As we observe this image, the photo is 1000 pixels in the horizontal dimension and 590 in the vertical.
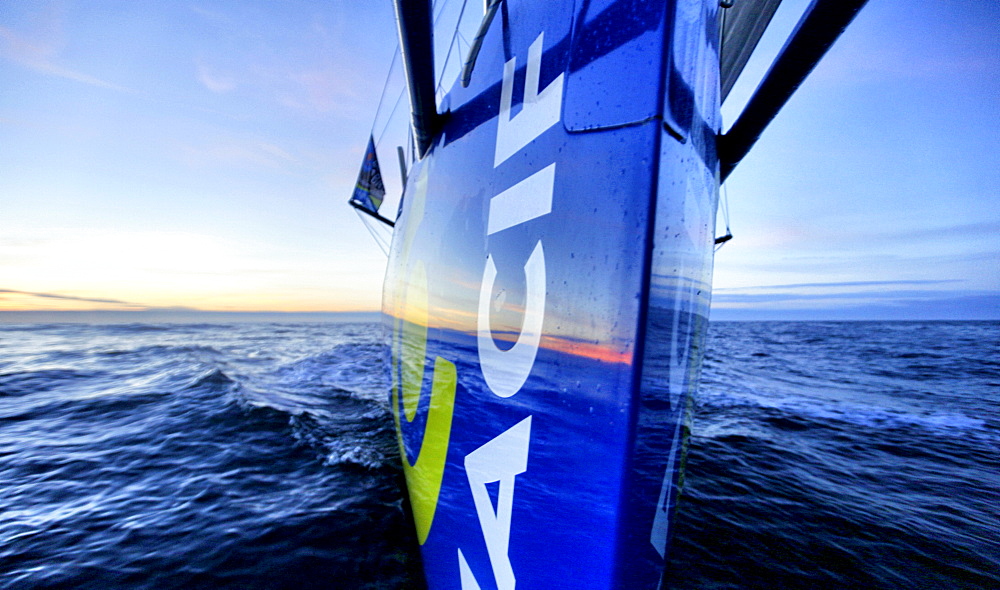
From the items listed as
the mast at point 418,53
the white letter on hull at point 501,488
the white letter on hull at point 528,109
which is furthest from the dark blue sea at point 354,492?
the mast at point 418,53

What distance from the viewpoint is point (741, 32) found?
3539mm

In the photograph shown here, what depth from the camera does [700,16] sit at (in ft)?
4.98

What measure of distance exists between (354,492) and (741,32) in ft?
19.8

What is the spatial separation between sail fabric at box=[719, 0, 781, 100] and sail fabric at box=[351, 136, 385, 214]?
5.77 m

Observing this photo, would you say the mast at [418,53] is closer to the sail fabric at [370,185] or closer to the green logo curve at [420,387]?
the green logo curve at [420,387]

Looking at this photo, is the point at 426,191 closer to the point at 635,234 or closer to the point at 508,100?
the point at 508,100

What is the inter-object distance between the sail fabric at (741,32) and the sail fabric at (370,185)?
5.77 metres

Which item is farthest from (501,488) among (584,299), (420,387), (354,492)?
(354,492)

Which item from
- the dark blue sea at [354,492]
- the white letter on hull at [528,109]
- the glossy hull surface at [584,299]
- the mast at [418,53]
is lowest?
the dark blue sea at [354,492]

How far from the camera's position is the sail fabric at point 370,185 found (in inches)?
266

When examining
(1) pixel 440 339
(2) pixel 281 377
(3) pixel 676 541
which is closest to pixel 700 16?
(1) pixel 440 339

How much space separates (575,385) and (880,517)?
4452 millimetres

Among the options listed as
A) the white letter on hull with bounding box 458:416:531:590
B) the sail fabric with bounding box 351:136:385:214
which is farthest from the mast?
the sail fabric with bounding box 351:136:385:214

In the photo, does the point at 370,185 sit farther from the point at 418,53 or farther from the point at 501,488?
the point at 501,488
